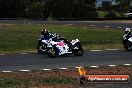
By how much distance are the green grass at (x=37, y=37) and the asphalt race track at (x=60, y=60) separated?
497 centimetres

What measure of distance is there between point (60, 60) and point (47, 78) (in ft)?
20.2

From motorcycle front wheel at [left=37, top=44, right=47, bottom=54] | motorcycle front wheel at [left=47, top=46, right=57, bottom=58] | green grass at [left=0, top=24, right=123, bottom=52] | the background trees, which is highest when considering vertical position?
motorcycle front wheel at [left=47, top=46, right=57, bottom=58]

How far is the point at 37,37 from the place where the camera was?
119 ft

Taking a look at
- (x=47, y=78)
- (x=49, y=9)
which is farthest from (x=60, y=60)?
(x=49, y=9)

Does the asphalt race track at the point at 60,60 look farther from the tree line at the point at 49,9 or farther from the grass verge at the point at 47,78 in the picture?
the tree line at the point at 49,9

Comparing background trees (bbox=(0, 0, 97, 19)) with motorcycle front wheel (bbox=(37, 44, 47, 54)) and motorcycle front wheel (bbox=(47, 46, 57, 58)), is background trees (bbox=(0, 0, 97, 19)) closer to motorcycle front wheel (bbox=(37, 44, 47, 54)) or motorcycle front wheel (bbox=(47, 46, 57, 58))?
motorcycle front wheel (bbox=(37, 44, 47, 54))

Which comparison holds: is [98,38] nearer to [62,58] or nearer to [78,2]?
[62,58]

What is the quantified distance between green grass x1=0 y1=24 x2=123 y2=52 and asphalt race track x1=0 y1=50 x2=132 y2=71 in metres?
4.97

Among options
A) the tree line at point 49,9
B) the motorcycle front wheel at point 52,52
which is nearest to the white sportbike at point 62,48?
the motorcycle front wheel at point 52,52

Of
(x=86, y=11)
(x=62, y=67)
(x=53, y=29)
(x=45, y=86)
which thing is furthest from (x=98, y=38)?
(x=86, y=11)

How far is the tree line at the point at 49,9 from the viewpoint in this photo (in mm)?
69688

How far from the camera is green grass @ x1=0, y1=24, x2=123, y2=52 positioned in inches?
1242

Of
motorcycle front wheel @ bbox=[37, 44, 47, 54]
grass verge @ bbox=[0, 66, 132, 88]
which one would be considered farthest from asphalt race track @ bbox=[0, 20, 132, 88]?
grass verge @ bbox=[0, 66, 132, 88]

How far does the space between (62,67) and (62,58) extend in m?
3.70
